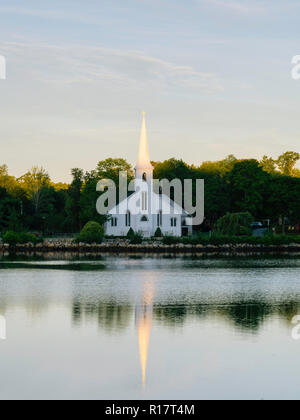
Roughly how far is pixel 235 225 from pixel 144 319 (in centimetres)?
5497

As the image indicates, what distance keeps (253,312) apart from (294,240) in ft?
173

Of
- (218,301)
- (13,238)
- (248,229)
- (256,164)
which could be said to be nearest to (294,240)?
(248,229)

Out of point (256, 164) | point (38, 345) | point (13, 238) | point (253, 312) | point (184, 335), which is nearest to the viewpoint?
point (38, 345)

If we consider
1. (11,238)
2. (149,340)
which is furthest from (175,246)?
(149,340)

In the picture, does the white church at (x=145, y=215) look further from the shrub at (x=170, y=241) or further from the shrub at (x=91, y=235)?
the shrub at (x=170, y=241)

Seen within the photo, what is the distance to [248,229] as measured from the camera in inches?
3061

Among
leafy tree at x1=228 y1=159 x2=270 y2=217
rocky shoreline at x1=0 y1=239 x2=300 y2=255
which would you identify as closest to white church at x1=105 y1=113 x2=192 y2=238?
leafy tree at x1=228 y1=159 x2=270 y2=217

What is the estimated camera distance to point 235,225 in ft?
253

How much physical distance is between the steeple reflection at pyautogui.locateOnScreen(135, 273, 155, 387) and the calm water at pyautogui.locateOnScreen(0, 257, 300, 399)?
0.03m

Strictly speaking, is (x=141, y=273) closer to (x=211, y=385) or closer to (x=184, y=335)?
(x=184, y=335)

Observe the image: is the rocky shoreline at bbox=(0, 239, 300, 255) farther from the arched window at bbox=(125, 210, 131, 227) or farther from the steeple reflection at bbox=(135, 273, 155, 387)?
the steeple reflection at bbox=(135, 273, 155, 387)

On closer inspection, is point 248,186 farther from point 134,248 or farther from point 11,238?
point 11,238

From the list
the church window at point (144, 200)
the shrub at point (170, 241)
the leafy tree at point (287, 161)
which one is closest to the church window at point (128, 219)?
the church window at point (144, 200)

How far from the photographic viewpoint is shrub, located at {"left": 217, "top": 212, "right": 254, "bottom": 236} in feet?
253
